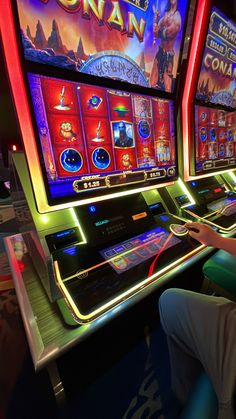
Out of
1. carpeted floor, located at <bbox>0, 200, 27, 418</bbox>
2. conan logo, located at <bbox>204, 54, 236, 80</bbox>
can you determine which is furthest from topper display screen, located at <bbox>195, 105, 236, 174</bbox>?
carpeted floor, located at <bbox>0, 200, 27, 418</bbox>

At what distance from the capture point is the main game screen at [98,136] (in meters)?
0.98

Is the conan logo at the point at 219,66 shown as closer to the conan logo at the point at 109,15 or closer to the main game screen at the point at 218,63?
the main game screen at the point at 218,63

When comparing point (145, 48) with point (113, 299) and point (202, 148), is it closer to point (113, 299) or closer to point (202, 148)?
point (202, 148)

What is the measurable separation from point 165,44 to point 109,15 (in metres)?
0.44

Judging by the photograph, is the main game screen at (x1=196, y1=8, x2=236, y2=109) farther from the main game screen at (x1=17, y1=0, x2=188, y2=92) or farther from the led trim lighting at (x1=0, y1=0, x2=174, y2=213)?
the led trim lighting at (x1=0, y1=0, x2=174, y2=213)

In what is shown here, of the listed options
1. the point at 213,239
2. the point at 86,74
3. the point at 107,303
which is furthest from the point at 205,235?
the point at 86,74

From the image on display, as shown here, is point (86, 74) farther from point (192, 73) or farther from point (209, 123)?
point (209, 123)

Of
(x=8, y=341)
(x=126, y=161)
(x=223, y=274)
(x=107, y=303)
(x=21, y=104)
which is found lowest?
(x=8, y=341)


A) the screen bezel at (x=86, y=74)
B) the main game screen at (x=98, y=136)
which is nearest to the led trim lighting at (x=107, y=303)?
the main game screen at (x=98, y=136)

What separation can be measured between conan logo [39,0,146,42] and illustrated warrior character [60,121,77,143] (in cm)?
47

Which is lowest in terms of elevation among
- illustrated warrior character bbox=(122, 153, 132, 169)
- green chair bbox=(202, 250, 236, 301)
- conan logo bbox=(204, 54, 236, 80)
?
green chair bbox=(202, 250, 236, 301)

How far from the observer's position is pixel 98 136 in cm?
118

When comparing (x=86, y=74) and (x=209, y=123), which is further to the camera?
(x=209, y=123)

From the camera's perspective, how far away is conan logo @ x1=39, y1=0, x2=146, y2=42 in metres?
0.93
